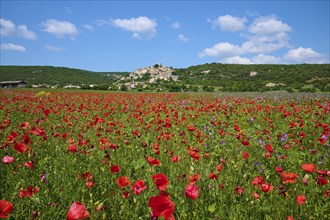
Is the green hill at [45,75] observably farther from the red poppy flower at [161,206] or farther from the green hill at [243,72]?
the red poppy flower at [161,206]

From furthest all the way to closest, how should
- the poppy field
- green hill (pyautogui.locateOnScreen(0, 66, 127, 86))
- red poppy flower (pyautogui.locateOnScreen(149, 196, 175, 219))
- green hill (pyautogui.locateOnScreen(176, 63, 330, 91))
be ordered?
green hill (pyautogui.locateOnScreen(0, 66, 127, 86)), green hill (pyautogui.locateOnScreen(176, 63, 330, 91)), the poppy field, red poppy flower (pyautogui.locateOnScreen(149, 196, 175, 219))

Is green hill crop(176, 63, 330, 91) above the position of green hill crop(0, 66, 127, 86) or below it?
below

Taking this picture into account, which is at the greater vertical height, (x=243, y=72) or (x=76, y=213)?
(x=243, y=72)

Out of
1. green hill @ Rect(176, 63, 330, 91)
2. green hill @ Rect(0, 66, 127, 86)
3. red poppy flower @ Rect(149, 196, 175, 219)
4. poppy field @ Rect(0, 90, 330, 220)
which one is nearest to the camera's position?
red poppy flower @ Rect(149, 196, 175, 219)

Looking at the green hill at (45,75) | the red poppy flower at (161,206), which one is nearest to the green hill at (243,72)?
the green hill at (45,75)

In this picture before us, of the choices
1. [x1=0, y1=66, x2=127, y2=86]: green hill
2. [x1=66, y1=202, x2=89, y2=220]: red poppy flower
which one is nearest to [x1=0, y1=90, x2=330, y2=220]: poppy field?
[x1=66, y1=202, x2=89, y2=220]: red poppy flower

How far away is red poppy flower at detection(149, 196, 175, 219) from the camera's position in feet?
4.41

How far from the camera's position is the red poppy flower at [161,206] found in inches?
52.9

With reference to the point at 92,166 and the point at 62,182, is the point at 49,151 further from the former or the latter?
the point at 62,182

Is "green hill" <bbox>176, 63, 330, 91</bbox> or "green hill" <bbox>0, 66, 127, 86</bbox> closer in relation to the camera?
"green hill" <bbox>176, 63, 330, 91</bbox>

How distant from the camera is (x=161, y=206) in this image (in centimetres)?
138

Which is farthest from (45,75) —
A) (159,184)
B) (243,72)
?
(159,184)

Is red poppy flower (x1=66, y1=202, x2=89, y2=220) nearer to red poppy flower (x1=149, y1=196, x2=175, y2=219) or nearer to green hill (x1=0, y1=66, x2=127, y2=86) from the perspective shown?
red poppy flower (x1=149, y1=196, x2=175, y2=219)

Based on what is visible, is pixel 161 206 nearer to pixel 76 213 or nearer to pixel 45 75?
pixel 76 213
